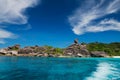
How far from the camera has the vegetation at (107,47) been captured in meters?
138

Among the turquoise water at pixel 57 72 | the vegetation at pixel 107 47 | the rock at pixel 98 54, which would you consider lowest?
the turquoise water at pixel 57 72

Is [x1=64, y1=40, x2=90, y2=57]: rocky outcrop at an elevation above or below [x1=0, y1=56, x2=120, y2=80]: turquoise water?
above

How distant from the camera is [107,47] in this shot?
148 metres

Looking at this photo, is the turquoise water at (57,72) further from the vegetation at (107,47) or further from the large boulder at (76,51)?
the vegetation at (107,47)

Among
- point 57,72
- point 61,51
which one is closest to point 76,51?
point 61,51

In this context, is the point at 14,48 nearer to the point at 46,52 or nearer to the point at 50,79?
the point at 46,52

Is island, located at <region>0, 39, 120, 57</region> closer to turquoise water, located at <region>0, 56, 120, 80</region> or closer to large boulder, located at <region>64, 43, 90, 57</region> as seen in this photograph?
large boulder, located at <region>64, 43, 90, 57</region>

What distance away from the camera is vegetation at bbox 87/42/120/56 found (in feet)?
454

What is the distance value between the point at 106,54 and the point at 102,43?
25.3 m

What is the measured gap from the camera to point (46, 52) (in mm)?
129000

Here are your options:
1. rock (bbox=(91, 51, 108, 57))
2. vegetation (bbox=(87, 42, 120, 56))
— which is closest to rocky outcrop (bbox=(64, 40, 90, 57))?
rock (bbox=(91, 51, 108, 57))

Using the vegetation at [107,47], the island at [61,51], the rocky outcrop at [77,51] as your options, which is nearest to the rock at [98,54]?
the island at [61,51]

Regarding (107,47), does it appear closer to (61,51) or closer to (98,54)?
(98,54)

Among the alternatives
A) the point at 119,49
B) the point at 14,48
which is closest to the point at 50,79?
the point at 14,48
